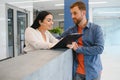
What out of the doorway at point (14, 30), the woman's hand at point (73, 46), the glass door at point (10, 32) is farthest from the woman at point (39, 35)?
the glass door at point (10, 32)

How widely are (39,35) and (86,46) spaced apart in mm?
468

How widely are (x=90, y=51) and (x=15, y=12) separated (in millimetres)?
Result: 5620

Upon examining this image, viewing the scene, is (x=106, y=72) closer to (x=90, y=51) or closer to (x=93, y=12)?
(x=90, y=51)

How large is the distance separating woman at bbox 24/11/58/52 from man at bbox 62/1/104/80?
0.25m

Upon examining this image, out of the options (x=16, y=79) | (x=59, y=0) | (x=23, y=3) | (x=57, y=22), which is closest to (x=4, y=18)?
(x=23, y=3)

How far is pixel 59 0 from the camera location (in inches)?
378

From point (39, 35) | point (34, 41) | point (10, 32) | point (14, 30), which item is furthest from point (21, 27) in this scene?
point (34, 41)

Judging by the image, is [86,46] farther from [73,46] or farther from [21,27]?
[21,27]

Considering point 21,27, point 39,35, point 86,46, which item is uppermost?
point 21,27

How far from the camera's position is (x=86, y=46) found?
6.12ft

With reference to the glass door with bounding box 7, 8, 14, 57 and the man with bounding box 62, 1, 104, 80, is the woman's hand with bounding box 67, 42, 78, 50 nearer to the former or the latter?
the man with bounding box 62, 1, 104, 80

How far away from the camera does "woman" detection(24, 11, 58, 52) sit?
1.67 metres

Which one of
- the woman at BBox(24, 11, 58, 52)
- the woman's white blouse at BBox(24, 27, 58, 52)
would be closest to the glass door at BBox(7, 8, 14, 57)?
the woman at BBox(24, 11, 58, 52)

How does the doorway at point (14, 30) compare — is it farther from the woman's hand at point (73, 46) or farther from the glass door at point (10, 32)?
the woman's hand at point (73, 46)
